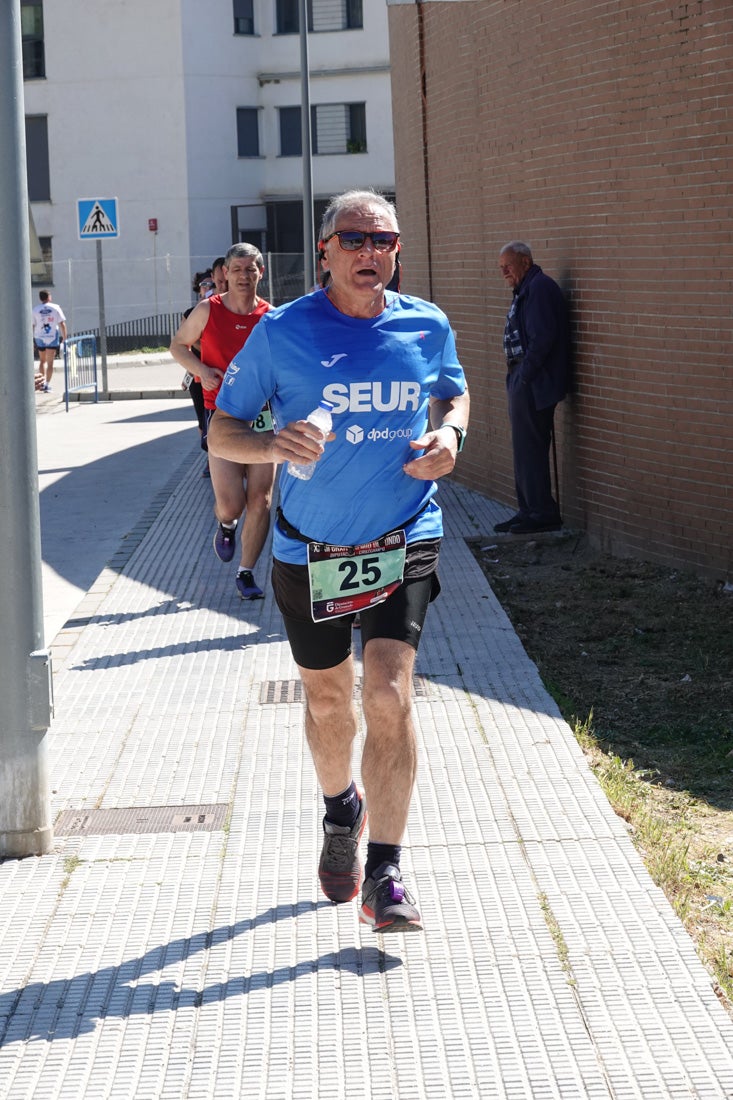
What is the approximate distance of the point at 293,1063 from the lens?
12.0 ft

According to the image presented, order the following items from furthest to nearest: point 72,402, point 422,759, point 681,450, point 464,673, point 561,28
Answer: point 72,402 < point 561,28 < point 681,450 < point 464,673 < point 422,759

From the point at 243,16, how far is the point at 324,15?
8.17ft

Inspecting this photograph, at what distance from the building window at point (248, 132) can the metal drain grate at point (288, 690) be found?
4075 cm

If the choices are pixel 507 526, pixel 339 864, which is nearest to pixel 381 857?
pixel 339 864

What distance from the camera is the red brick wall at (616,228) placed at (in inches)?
338

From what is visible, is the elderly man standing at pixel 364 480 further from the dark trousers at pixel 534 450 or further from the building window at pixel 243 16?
the building window at pixel 243 16

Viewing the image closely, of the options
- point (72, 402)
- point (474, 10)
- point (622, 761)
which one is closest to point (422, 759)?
point (622, 761)

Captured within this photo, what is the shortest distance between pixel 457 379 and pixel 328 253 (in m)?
0.56

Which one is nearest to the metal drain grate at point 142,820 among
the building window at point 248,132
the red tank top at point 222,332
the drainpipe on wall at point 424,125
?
the red tank top at point 222,332

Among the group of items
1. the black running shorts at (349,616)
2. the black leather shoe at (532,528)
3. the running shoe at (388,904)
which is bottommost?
the running shoe at (388,904)

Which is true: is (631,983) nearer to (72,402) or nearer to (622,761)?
(622,761)

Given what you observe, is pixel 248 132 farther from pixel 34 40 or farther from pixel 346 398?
pixel 346 398

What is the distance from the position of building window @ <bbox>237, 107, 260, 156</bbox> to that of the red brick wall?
112 feet

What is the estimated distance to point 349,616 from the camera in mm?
4410
